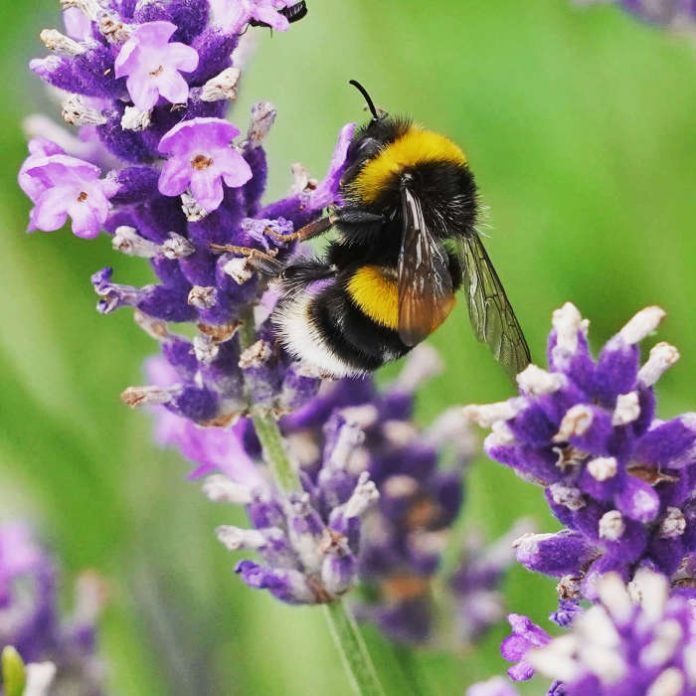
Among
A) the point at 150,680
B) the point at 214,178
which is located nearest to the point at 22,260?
the point at 150,680

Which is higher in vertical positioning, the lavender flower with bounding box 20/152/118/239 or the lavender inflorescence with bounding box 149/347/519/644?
the lavender flower with bounding box 20/152/118/239

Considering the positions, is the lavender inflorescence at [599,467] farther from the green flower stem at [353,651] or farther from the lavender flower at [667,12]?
the lavender flower at [667,12]

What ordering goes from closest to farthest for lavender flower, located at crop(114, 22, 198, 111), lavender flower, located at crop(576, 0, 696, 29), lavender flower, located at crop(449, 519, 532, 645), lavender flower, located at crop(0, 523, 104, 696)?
lavender flower, located at crop(114, 22, 198, 111) < lavender flower, located at crop(0, 523, 104, 696) < lavender flower, located at crop(449, 519, 532, 645) < lavender flower, located at crop(576, 0, 696, 29)

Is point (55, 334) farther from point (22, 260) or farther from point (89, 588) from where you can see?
point (89, 588)

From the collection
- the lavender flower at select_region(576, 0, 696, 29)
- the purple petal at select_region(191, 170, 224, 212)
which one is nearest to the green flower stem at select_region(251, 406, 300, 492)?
the purple petal at select_region(191, 170, 224, 212)

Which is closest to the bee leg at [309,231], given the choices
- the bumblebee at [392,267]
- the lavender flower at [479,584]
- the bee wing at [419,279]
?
the bumblebee at [392,267]

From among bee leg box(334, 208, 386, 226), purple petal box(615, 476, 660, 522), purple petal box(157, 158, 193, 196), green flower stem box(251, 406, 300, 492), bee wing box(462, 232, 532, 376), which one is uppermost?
purple petal box(157, 158, 193, 196)

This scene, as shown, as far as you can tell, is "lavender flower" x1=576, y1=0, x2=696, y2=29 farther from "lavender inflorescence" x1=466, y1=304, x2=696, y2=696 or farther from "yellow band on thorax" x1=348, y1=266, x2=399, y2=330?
"lavender inflorescence" x1=466, y1=304, x2=696, y2=696

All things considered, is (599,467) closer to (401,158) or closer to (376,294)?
(376,294)
